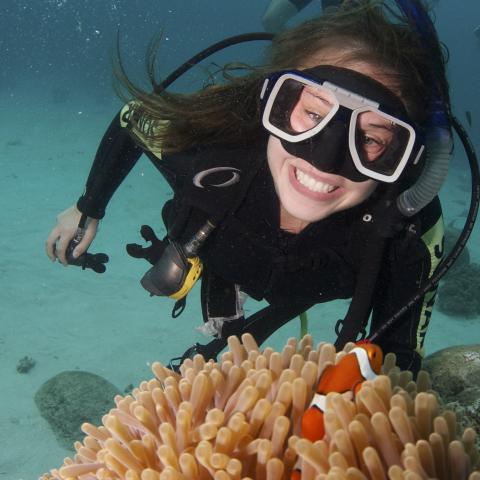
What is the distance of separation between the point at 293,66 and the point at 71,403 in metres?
4.73

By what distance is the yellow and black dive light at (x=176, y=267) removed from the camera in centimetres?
287

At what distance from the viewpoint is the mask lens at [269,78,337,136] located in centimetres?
244

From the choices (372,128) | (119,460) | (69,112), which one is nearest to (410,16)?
(372,128)

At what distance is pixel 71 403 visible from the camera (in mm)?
5637

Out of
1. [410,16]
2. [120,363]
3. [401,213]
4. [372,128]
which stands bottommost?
[120,363]

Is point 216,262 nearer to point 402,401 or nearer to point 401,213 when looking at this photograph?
point 401,213

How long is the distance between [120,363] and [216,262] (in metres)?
4.53

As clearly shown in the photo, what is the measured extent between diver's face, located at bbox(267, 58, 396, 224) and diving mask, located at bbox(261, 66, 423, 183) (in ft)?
0.19

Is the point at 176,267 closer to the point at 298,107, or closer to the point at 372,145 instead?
the point at 298,107

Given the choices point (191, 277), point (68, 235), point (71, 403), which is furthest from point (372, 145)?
point (71, 403)

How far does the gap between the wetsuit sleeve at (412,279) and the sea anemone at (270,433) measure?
909mm

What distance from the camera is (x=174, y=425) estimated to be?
64.2 inches

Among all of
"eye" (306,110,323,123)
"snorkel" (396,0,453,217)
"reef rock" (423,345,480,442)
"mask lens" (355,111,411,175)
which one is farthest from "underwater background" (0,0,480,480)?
"reef rock" (423,345,480,442)

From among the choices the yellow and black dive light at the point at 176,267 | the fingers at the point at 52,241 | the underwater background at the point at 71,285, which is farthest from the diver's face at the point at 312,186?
the fingers at the point at 52,241
